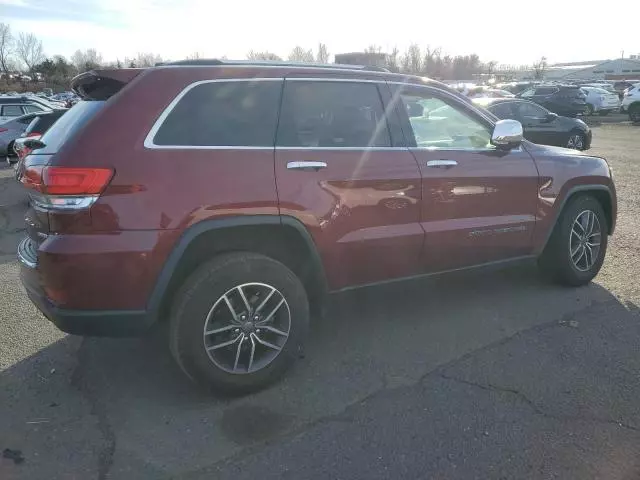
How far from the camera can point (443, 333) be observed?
4.12 metres

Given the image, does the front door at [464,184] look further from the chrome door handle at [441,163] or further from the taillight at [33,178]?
the taillight at [33,178]

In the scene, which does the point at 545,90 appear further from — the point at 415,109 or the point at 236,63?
the point at 236,63

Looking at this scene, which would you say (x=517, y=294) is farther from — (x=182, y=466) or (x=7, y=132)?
(x=7, y=132)

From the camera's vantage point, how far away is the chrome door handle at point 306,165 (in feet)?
10.8

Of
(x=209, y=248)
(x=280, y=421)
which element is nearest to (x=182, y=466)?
(x=280, y=421)

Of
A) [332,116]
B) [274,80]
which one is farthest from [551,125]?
[274,80]

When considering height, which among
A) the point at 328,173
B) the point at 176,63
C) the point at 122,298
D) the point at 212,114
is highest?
the point at 176,63

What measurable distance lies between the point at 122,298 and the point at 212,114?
1.16m

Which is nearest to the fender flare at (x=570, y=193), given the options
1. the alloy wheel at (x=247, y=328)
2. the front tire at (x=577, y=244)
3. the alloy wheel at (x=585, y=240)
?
the front tire at (x=577, y=244)

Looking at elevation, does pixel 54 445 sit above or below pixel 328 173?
A: below

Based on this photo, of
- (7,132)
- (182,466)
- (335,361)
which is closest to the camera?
(182,466)

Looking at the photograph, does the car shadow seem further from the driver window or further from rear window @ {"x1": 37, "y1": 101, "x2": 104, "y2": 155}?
rear window @ {"x1": 37, "y1": 101, "x2": 104, "y2": 155}

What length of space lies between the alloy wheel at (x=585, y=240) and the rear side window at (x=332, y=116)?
7.25 feet

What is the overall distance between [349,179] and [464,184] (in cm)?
105
